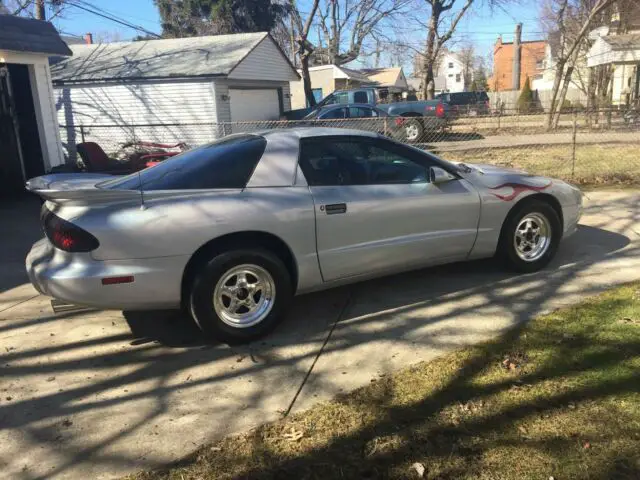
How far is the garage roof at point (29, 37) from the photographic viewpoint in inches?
401

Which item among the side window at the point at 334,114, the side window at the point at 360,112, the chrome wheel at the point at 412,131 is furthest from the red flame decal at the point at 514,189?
the chrome wheel at the point at 412,131

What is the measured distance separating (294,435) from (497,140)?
1747cm

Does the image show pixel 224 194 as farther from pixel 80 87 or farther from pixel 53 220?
pixel 80 87

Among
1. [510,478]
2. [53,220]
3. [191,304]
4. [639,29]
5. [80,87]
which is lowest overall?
[510,478]

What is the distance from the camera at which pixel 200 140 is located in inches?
727

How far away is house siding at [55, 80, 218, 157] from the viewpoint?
1809cm

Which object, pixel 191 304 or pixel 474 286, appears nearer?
pixel 191 304

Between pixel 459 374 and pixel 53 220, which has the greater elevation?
pixel 53 220

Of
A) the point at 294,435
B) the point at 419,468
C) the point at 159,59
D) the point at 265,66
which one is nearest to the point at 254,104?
the point at 265,66

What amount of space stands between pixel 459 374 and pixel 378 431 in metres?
0.79

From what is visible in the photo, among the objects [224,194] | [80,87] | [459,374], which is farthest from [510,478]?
[80,87]

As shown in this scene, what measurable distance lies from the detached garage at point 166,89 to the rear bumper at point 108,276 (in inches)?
561

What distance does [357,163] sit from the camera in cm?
461

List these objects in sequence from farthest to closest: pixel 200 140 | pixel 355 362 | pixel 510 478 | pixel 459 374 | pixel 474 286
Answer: pixel 200 140 < pixel 474 286 < pixel 355 362 < pixel 459 374 < pixel 510 478
